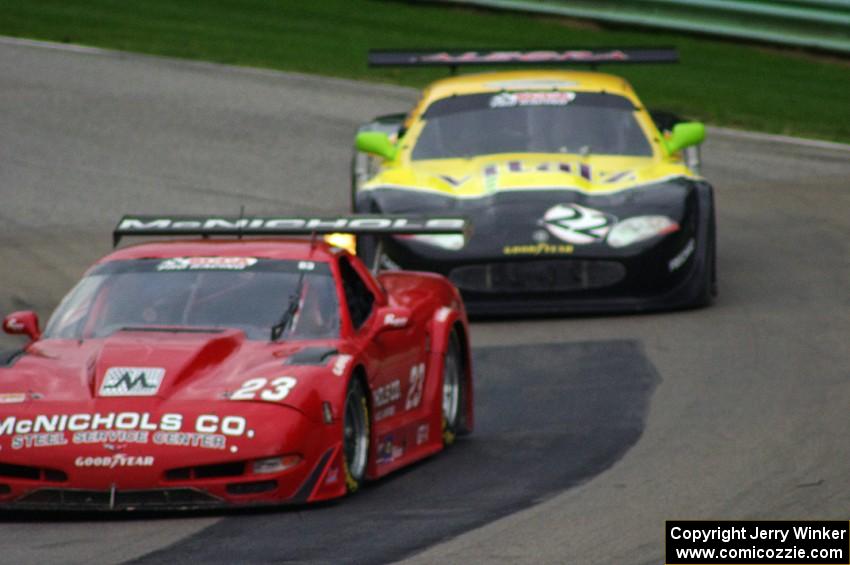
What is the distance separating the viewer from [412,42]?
24156 mm

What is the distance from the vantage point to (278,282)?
32.3 feet

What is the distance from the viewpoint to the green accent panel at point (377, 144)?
1541cm

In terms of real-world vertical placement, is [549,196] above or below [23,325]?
below

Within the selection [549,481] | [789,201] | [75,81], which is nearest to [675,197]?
[789,201]

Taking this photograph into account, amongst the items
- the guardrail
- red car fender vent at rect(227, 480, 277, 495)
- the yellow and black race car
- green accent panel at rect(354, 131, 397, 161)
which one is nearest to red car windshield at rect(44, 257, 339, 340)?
red car fender vent at rect(227, 480, 277, 495)

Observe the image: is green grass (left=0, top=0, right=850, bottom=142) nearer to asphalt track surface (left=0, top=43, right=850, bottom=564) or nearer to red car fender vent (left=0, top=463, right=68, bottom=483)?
asphalt track surface (left=0, top=43, right=850, bottom=564)

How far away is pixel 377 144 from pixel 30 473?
7201 millimetres

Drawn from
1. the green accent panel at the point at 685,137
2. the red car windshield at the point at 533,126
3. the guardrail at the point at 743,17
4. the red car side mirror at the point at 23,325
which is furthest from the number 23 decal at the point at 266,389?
the guardrail at the point at 743,17

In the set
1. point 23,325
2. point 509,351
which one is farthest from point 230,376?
point 509,351

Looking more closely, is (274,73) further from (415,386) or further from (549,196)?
(415,386)

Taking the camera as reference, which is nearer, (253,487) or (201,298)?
(253,487)

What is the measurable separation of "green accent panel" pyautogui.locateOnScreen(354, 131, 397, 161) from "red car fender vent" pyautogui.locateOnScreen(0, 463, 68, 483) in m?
7.16

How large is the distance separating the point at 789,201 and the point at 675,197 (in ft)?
13.7

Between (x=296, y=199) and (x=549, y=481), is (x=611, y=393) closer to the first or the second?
(x=549, y=481)
